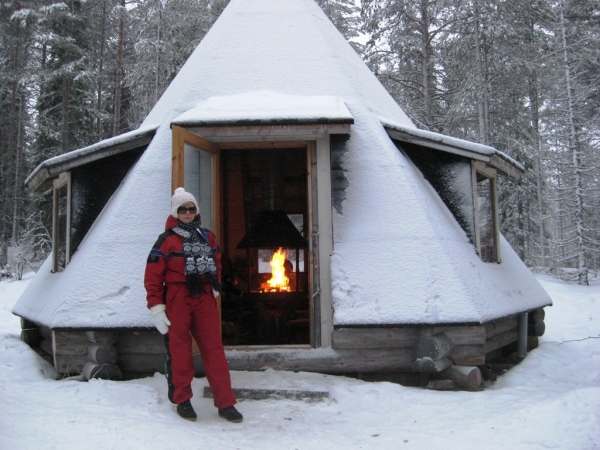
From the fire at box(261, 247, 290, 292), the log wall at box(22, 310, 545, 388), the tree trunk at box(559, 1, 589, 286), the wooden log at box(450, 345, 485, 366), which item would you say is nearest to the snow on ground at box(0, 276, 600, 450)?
the log wall at box(22, 310, 545, 388)

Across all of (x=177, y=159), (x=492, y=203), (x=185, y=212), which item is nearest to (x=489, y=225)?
(x=492, y=203)

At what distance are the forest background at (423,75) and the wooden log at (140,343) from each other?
12070 millimetres

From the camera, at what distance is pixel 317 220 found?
A: 5820 mm

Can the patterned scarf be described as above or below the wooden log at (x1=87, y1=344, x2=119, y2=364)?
above

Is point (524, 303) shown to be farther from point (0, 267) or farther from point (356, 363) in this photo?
point (0, 267)

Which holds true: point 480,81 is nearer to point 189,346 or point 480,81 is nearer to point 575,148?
point 575,148

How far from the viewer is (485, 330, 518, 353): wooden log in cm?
618

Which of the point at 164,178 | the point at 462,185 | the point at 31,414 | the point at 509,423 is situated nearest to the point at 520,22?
the point at 462,185

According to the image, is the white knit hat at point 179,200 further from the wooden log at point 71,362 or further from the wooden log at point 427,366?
the wooden log at point 427,366

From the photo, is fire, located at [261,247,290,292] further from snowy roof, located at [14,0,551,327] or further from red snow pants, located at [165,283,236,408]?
red snow pants, located at [165,283,236,408]

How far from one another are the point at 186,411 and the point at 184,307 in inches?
31.9

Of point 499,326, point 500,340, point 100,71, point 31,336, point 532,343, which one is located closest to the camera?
point 499,326

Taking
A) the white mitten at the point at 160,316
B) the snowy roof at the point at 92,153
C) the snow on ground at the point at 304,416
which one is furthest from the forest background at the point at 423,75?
the white mitten at the point at 160,316

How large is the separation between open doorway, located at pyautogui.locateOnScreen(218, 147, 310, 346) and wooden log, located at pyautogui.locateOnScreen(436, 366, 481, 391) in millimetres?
2392
